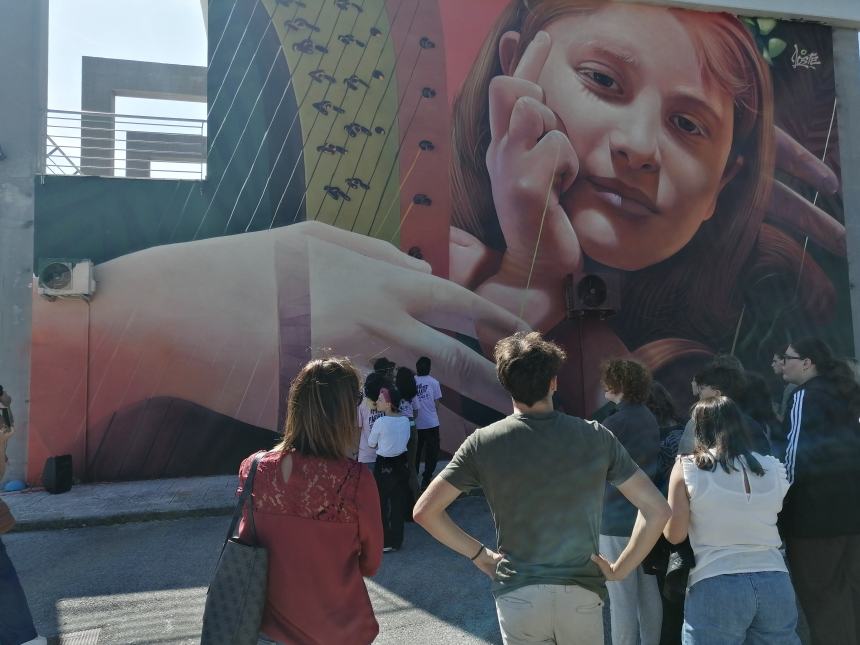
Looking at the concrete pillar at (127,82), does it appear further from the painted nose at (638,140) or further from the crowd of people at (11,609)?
the crowd of people at (11,609)

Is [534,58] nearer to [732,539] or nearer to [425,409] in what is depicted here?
[425,409]

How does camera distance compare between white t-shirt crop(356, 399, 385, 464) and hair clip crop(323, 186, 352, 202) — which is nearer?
white t-shirt crop(356, 399, 385, 464)

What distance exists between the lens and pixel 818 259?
40.6 ft

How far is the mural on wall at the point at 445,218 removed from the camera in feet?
31.3

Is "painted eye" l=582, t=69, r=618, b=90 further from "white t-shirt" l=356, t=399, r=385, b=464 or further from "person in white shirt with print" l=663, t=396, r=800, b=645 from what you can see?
"person in white shirt with print" l=663, t=396, r=800, b=645

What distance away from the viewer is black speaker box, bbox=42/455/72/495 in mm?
8570

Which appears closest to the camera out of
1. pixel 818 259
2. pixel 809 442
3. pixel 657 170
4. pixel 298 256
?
pixel 809 442

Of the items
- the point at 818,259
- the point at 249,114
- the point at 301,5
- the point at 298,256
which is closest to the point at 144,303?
the point at 298,256

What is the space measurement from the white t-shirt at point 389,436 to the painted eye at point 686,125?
28.8ft

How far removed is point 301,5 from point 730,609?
10.8m

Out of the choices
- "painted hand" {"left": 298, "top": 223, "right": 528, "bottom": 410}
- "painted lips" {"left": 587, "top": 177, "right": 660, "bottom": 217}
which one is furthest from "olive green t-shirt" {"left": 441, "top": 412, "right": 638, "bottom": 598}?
"painted lips" {"left": 587, "top": 177, "right": 660, "bottom": 217}

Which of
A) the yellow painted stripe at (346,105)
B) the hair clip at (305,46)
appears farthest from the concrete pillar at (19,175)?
the hair clip at (305,46)

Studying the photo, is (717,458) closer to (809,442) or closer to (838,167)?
(809,442)
